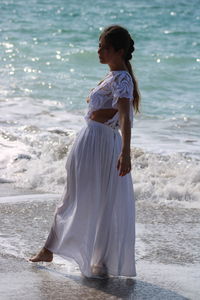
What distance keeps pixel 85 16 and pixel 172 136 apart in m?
19.3

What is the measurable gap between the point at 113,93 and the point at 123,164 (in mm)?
395

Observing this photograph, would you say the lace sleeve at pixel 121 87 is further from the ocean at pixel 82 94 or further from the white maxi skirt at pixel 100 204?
the ocean at pixel 82 94

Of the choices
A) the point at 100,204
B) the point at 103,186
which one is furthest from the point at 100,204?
the point at 103,186

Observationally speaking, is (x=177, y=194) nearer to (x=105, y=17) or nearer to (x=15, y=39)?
(x=15, y=39)

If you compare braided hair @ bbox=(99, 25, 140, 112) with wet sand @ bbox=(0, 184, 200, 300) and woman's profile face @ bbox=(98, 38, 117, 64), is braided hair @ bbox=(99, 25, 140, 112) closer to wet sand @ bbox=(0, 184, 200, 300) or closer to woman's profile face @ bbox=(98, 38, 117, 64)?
woman's profile face @ bbox=(98, 38, 117, 64)

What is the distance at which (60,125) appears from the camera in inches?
433

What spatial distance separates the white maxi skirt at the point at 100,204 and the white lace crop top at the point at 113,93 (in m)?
0.09

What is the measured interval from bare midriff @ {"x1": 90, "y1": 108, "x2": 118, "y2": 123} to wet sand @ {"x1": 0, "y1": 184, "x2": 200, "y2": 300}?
91 centimetres

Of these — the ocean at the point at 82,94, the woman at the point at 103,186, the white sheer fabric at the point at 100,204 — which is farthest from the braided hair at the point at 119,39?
the ocean at the point at 82,94

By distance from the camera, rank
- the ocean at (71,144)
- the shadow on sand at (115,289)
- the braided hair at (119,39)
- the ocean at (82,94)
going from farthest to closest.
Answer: the ocean at (82,94) < the ocean at (71,144) < the braided hair at (119,39) < the shadow on sand at (115,289)

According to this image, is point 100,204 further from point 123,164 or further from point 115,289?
point 115,289

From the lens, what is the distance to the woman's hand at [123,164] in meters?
4.50

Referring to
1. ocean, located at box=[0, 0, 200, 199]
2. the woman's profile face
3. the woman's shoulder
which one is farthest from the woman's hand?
ocean, located at box=[0, 0, 200, 199]

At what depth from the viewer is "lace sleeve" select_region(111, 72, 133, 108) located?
178 inches
